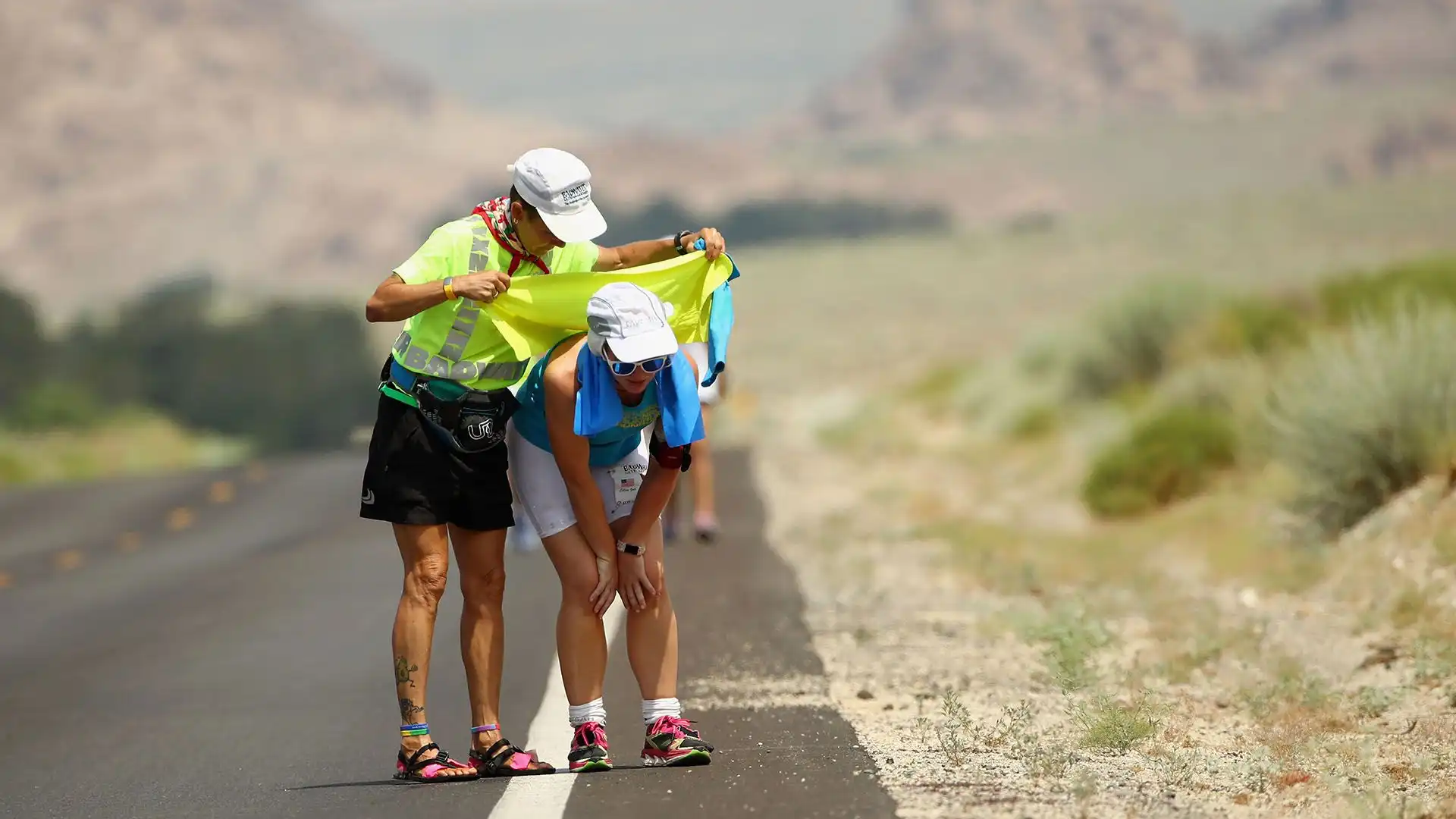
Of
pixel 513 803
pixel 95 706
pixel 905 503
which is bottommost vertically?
pixel 905 503

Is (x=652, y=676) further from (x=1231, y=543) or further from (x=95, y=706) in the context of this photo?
(x=1231, y=543)

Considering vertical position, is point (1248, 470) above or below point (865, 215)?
above

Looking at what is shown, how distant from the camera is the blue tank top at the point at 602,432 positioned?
264 inches

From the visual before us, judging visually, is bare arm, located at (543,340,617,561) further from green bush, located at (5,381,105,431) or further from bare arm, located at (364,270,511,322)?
green bush, located at (5,381,105,431)

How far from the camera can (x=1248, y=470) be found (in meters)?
16.5

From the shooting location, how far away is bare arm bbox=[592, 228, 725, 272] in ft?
23.5

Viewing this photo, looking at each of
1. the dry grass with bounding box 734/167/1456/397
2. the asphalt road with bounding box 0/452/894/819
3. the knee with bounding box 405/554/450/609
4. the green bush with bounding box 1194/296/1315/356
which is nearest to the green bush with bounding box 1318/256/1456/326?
the green bush with bounding box 1194/296/1315/356

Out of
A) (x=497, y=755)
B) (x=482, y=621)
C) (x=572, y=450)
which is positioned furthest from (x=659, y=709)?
(x=572, y=450)

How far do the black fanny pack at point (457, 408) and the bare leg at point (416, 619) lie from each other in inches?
12.9

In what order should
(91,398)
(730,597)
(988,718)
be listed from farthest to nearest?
(91,398)
(730,597)
(988,718)

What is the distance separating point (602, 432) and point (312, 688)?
141 inches

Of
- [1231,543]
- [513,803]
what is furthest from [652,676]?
[1231,543]

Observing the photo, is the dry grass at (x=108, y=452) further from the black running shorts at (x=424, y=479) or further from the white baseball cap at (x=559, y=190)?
the white baseball cap at (x=559, y=190)

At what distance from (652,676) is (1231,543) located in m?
8.00
